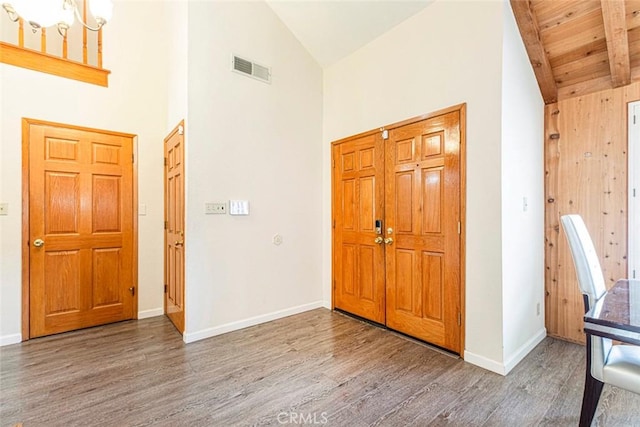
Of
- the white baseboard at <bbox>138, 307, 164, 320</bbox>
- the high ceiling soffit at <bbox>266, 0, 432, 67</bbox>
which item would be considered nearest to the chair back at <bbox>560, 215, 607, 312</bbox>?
the high ceiling soffit at <bbox>266, 0, 432, 67</bbox>

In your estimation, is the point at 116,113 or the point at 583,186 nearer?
the point at 583,186

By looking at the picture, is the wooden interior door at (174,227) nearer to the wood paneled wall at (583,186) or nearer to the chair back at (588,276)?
the chair back at (588,276)

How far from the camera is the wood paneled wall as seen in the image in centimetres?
254

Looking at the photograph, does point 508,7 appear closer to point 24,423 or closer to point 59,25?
point 59,25

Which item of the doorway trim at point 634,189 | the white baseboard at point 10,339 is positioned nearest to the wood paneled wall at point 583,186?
the doorway trim at point 634,189

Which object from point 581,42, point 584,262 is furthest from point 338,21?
point 584,262

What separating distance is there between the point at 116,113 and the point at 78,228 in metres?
1.32

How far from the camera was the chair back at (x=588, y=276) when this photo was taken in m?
1.46

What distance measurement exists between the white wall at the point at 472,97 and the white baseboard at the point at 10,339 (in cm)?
407

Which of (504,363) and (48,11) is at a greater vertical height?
(48,11)

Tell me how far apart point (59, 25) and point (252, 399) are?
2805 millimetres

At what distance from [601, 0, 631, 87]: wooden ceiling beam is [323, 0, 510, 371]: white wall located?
0.69m

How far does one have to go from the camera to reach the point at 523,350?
2486 mm

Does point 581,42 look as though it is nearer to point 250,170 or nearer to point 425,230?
point 425,230
